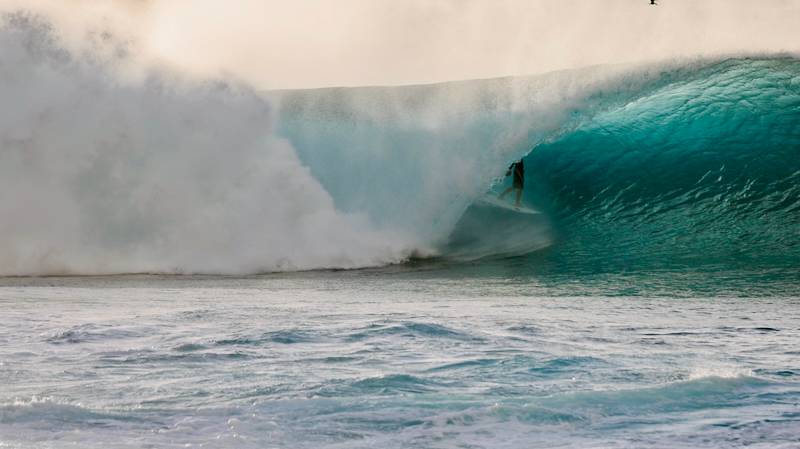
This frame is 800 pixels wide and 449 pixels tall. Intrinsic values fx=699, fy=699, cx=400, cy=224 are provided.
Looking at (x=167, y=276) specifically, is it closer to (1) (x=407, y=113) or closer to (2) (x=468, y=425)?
(1) (x=407, y=113)

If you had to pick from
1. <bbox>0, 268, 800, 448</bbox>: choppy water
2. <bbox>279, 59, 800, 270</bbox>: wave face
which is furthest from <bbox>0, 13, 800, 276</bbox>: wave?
<bbox>0, 268, 800, 448</bbox>: choppy water

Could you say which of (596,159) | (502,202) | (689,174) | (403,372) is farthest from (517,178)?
(403,372)

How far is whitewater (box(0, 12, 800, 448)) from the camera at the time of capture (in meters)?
2.98

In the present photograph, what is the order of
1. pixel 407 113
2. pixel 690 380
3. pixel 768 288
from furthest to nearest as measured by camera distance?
pixel 407 113, pixel 768 288, pixel 690 380

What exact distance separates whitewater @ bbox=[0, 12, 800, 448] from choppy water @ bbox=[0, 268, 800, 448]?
2cm

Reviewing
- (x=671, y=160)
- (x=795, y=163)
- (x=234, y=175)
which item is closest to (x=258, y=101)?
(x=234, y=175)

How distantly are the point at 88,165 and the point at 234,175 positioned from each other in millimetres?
1967

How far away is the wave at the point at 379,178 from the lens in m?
9.02

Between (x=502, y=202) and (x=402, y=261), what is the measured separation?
7.34 ft

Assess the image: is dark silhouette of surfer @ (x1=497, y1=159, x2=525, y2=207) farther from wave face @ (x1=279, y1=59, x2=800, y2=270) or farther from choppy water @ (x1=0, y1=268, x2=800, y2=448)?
choppy water @ (x1=0, y1=268, x2=800, y2=448)

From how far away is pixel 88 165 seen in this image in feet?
31.5

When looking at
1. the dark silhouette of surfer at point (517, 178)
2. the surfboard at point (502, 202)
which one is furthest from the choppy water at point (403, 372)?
the dark silhouette of surfer at point (517, 178)

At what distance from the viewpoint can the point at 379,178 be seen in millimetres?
10711

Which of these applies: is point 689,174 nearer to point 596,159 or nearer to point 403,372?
point 596,159
